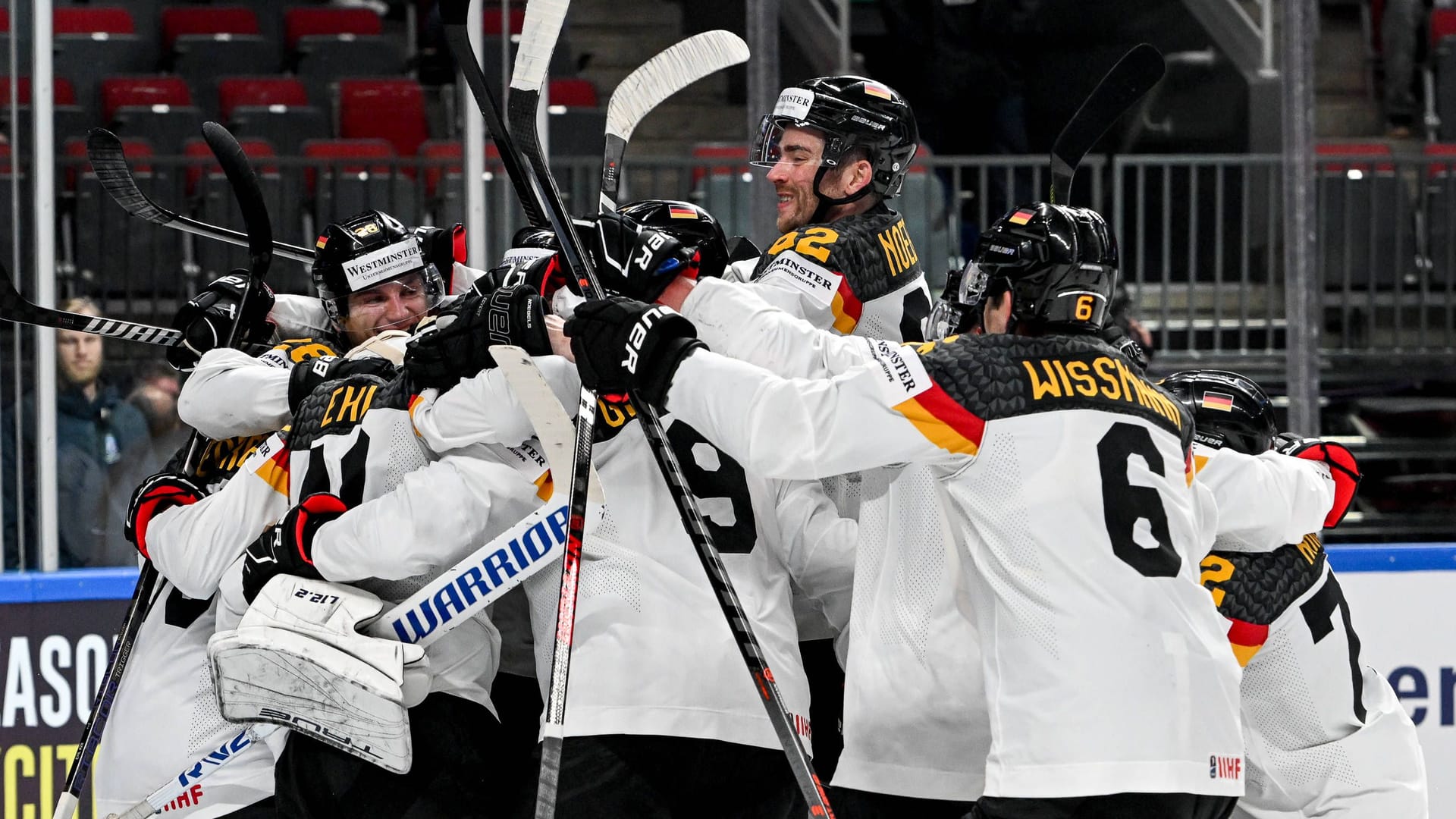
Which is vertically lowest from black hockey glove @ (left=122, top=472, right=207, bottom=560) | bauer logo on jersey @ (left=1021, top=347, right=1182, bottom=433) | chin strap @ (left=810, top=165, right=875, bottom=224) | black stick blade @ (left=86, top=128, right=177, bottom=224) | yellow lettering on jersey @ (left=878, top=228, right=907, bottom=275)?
black hockey glove @ (left=122, top=472, right=207, bottom=560)

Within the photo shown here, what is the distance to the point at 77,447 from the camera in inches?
157

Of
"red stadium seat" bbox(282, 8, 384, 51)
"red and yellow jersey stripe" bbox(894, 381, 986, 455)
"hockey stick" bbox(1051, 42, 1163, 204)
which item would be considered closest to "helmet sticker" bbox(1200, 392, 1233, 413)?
"hockey stick" bbox(1051, 42, 1163, 204)

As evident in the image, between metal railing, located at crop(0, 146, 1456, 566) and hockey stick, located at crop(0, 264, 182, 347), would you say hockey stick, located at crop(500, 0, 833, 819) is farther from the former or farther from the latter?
metal railing, located at crop(0, 146, 1456, 566)

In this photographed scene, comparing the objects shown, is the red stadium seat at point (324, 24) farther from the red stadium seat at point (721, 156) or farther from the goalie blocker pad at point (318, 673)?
the goalie blocker pad at point (318, 673)

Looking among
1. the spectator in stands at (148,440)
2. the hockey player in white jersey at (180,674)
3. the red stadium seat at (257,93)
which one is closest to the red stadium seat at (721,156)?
the red stadium seat at (257,93)

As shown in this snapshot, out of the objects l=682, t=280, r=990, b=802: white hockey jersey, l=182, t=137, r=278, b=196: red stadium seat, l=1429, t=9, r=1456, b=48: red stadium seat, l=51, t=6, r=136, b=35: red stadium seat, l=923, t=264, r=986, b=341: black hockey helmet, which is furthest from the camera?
l=1429, t=9, r=1456, b=48: red stadium seat

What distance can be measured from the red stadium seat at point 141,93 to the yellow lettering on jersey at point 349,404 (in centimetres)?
232

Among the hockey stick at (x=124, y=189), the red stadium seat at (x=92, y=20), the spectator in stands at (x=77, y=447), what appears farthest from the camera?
the red stadium seat at (x=92, y=20)

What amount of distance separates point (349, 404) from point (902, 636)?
0.88 metres

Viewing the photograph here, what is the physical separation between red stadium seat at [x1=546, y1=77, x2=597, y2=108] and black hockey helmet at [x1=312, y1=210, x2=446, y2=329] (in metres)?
1.99

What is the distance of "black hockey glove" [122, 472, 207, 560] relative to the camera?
103 inches

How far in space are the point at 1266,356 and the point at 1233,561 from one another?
268 cm

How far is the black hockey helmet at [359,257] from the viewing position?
277cm

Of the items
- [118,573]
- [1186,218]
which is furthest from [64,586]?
[1186,218]
